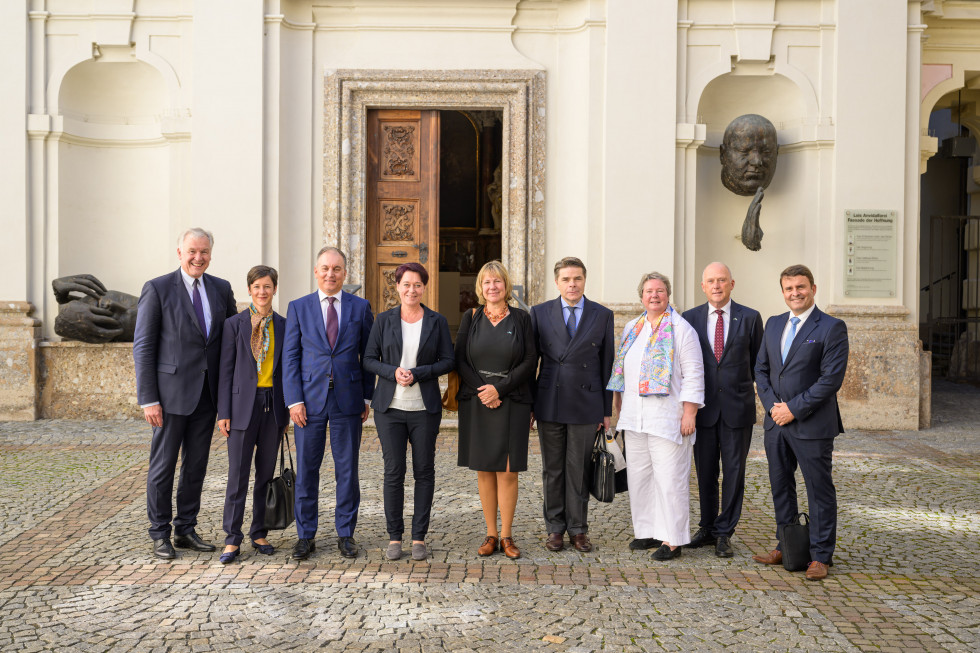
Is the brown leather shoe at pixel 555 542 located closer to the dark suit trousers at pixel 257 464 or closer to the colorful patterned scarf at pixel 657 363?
the colorful patterned scarf at pixel 657 363

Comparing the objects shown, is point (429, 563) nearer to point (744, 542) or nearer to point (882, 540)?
point (744, 542)

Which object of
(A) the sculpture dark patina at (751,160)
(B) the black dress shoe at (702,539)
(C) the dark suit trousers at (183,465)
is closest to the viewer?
→ (C) the dark suit trousers at (183,465)

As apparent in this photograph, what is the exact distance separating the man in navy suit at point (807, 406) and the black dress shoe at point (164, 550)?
3243 mm

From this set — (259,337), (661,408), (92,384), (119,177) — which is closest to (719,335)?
(661,408)

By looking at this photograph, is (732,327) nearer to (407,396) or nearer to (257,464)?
(407,396)

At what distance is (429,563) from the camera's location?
4684mm

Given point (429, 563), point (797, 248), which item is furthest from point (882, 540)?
point (797, 248)

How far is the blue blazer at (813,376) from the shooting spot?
14.6 ft

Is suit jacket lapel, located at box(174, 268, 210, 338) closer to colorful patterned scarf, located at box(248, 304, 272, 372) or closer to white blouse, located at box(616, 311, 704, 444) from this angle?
colorful patterned scarf, located at box(248, 304, 272, 372)

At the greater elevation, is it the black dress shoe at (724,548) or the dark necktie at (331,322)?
the dark necktie at (331,322)

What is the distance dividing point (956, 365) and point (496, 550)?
11.2 meters

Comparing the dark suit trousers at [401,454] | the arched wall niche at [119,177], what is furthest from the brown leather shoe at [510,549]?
the arched wall niche at [119,177]

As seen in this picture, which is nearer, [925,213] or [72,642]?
[72,642]

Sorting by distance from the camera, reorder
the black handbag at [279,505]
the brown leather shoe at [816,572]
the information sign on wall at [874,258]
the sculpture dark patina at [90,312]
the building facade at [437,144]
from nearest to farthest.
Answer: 1. the brown leather shoe at [816,572]
2. the black handbag at [279,505]
3. the sculpture dark patina at [90,312]
4. the building facade at [437,144]
5. the information sign on wall at [874,258]
